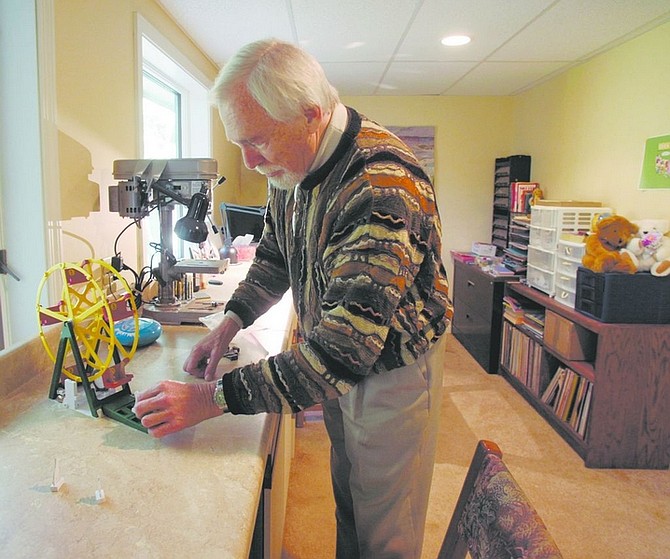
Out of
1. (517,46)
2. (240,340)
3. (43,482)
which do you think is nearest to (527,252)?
(517,46)

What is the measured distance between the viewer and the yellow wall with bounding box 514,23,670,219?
266 centimetres

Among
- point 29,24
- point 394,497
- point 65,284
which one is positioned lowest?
point 394,497

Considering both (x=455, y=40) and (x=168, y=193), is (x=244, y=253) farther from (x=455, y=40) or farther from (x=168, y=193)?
(x=455, y=40)

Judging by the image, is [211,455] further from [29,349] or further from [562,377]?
[562,377]

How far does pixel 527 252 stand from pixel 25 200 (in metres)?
3.04

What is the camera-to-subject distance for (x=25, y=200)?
1498 mm

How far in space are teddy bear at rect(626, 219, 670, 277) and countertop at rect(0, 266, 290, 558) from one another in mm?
2061

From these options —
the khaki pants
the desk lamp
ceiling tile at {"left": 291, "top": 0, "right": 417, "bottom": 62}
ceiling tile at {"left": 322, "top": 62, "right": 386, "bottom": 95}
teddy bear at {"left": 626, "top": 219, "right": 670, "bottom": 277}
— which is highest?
ceiling tile at {"left": 322, "top": 62, "right": 386, "bottom": 95}

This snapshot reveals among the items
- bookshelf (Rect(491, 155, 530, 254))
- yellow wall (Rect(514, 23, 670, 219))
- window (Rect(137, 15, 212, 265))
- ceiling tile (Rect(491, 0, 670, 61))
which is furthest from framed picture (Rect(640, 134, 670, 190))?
window (Rect(137, 15, 212, 265))

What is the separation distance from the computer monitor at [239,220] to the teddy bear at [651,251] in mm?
2086

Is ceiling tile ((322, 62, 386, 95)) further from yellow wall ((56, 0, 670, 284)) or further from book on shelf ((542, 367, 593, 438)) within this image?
book on shelf ((542, 367, 593, 438))

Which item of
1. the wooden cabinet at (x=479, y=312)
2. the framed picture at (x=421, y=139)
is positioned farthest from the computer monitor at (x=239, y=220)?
the framed picture at (x=421, y=139)

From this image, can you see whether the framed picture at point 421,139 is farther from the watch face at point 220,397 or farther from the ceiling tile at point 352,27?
the watch face at point 220,397

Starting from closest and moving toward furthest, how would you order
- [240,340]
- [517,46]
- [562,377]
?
[240,340]
[562,377]
[517,46]
